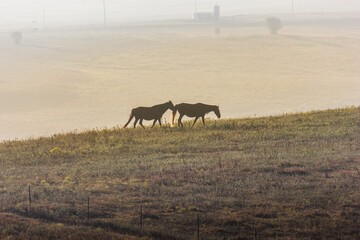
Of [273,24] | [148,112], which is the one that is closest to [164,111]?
[148,112]

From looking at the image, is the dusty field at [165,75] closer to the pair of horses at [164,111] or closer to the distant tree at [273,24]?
the distant tree at [273,24]

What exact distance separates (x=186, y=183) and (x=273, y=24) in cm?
16937

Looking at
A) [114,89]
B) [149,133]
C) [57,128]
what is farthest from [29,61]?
[149,133]

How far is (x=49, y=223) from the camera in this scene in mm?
14430

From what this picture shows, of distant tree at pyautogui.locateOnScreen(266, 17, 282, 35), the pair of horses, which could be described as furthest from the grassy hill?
distant tree at pyautogui.locateOnScreen(266, 17, 282, 35)

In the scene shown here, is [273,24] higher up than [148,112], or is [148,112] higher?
[273,24]

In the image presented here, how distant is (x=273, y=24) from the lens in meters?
181

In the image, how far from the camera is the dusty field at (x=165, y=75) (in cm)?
9744

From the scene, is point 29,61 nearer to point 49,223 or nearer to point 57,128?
point 57,128

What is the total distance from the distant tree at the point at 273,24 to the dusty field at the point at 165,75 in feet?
10.5

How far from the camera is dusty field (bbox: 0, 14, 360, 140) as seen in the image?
97438 millimetres

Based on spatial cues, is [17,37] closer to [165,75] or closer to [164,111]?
[165,75]

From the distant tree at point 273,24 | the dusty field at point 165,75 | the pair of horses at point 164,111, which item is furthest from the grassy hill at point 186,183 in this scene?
the distant tree at point 273,24

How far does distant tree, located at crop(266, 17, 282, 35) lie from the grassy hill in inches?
6093
